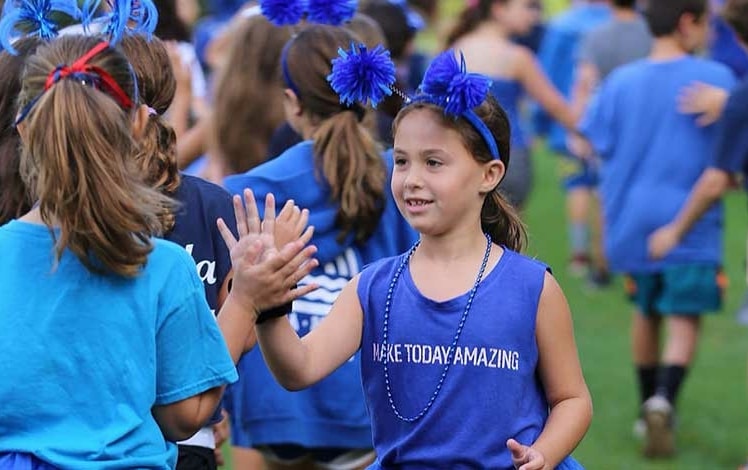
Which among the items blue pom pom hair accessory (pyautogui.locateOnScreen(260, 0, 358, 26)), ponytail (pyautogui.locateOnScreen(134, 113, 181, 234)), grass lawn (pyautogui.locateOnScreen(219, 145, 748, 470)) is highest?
blue pom pom hair accessory (pyautogui.locateOnScreen(260, 0, 358, 26))

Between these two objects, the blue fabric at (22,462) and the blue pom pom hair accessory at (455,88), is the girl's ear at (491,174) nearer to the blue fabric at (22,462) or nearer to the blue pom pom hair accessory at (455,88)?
the blue pom pom hair accessory at (455,88)

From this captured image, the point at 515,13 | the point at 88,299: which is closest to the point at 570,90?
the point at 515,13

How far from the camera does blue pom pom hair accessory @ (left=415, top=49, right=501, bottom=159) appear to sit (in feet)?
11.1

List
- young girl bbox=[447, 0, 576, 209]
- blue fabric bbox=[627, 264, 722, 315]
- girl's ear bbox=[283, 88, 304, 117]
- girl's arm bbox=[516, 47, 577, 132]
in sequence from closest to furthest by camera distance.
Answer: girl's ear bbox=[283, 88, 304, 117] → blue fabric bbox=[627, 264, 722, 315] → young girl bbox=[447, 0, 576, 209] → girl's arm bbox=[516, 47, 577, 132]

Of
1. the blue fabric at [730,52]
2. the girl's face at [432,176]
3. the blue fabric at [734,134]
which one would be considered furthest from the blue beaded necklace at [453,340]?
the blue fabric at [730,52]

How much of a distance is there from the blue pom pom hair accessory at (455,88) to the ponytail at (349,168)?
1.10 m

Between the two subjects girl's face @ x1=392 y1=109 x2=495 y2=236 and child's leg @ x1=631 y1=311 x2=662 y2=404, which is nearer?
girl's face @ x1=392 y1=109 x2=495 y2=236

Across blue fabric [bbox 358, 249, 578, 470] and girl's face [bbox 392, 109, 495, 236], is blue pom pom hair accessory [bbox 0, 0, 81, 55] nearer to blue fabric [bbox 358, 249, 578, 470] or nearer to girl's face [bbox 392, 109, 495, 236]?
girl's face [bbox 392, 109, 495, 236]

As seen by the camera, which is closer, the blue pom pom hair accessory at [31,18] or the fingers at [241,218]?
the fingers at [241,218]

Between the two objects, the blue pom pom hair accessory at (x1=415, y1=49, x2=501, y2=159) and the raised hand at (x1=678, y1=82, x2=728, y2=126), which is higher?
the blue pom pom hair accessory at (x1=415, y1=49, x2=501, y2=159)

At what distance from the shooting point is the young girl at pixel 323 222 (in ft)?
15.0

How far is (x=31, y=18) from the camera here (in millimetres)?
3766

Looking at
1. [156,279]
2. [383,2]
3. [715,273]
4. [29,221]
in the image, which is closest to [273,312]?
[156,279]

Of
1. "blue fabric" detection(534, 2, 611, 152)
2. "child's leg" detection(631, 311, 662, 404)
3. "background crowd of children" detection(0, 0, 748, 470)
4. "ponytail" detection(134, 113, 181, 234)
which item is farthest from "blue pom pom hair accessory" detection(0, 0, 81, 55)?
"blue fabric" detection(534, 2, 611, 152)
